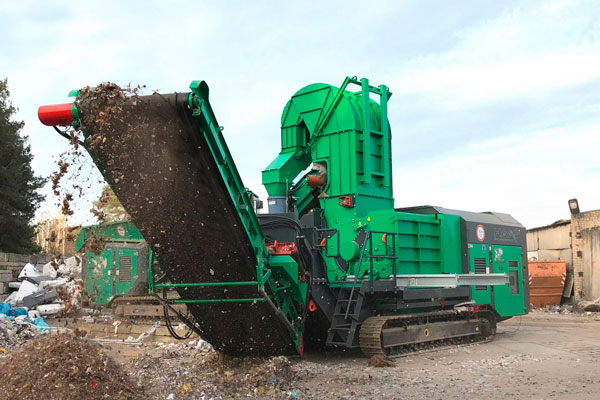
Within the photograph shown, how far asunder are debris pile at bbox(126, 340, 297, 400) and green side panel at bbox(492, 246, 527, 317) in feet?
20.3

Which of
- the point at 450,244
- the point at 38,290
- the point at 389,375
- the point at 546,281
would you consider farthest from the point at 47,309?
the point at 546,281

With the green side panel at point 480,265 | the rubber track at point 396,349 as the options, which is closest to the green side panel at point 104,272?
the rubber track at point 396,349

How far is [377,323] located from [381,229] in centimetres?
167

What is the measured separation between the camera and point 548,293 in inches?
822

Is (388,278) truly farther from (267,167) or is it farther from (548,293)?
(548,293)

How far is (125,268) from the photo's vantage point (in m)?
14.6

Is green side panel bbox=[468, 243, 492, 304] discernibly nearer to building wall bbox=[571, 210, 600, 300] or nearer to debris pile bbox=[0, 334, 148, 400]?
debris pile bbox=[0, 334, 148, 400]

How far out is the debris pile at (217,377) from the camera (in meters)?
6.54

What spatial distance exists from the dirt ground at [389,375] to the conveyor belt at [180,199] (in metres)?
0.66

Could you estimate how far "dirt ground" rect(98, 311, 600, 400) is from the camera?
6.65 metres

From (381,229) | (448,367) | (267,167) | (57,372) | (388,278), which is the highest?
(267,167)

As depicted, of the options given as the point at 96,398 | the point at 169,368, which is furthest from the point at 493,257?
the point at 96,398

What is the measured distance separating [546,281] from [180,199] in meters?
17.8

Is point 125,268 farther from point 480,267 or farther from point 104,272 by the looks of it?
point 480,267
